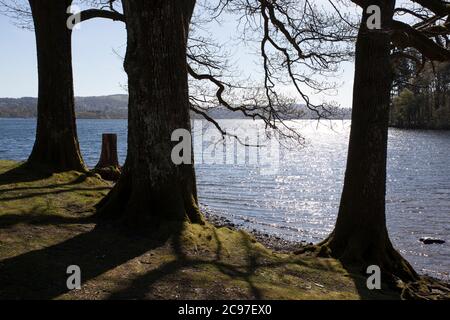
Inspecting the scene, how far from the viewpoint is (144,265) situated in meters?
6.65

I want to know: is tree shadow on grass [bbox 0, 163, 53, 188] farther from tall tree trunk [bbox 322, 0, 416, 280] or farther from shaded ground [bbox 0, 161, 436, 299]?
tall tree trunk [bbox 322, 0, 416, 280]

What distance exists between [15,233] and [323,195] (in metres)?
26.1

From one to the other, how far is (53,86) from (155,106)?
19.9 feet

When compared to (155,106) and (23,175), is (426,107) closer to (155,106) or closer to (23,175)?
(23,175)

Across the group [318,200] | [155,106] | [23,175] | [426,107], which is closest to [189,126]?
[155,106]

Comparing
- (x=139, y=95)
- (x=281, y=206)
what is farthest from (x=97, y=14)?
(x=281, y=206)

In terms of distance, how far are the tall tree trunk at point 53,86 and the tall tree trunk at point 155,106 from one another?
5.44 meters

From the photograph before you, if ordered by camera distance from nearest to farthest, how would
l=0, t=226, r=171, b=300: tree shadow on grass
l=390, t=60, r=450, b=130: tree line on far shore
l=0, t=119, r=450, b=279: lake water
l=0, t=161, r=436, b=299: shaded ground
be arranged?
l=0, t=226, r=171, b=300: tree shadow on grass < l=0, t=161, r=436, b=299: shaded ground < l=0, t=119, r=450, b=279: lake water < l=390, t=60, r=450, b=130: tree line on far shore

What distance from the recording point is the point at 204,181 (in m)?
35.7

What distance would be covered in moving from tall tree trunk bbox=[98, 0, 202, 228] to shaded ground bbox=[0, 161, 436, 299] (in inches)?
23.2

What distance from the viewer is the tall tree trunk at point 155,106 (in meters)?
8.09

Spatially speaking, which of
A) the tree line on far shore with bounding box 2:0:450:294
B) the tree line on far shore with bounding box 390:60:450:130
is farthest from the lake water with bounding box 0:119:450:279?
the tree line on far shore with bounding box 390:60:450:130

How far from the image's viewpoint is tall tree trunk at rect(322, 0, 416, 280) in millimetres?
8859
